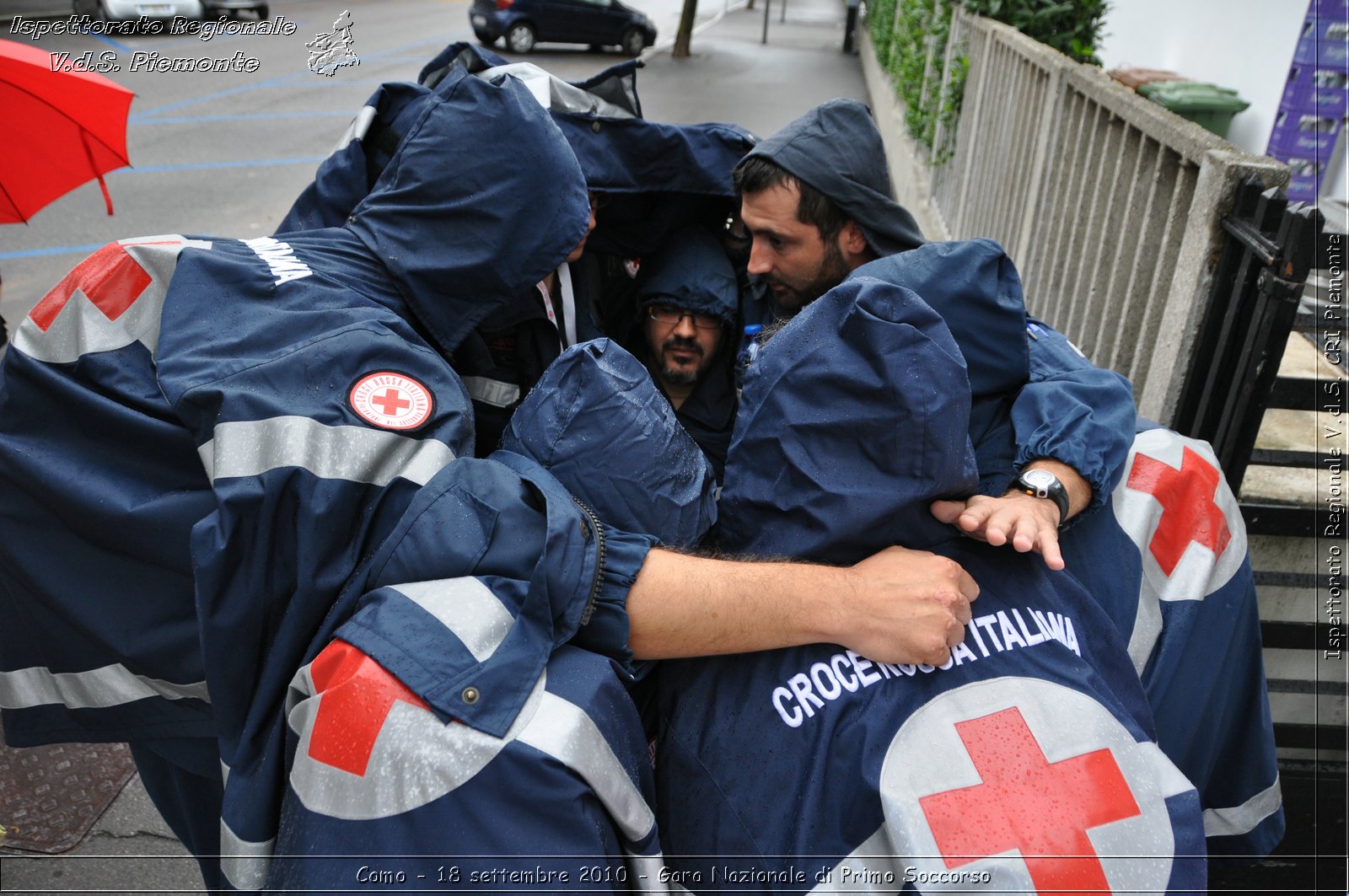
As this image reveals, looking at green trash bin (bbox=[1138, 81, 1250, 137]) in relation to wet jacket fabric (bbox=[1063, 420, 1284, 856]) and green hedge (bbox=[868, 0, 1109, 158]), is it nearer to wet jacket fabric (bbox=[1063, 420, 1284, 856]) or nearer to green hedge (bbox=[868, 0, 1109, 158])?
green hedge (bbox=[868, 0, 1109, 158])

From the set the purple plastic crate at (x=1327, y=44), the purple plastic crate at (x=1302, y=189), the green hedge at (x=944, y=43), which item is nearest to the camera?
the green hedge at (x=944, y=43)

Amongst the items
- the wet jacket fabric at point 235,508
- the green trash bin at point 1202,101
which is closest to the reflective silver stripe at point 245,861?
the wet jacket fabric at point 235,508

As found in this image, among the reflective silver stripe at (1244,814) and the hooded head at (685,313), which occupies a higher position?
the hooded head at (685,313)

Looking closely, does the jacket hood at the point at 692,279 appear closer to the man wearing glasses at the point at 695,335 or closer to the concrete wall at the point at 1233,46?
the man wearing glasses at the point at 695,335

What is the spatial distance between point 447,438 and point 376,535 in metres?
0.20

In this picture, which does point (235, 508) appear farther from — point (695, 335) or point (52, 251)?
point (52, 251)

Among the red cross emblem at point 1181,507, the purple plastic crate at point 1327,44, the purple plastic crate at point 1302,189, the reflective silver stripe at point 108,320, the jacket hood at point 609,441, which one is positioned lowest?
the purple plastic crate at point 1302,189

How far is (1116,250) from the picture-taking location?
3.30m

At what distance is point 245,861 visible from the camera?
1.44 metres

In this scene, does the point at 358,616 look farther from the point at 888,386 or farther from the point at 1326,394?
the point at 1326,394

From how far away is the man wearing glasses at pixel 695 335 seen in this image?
2.73 m

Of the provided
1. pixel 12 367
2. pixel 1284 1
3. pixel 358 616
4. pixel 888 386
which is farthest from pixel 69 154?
pixel 1284 1

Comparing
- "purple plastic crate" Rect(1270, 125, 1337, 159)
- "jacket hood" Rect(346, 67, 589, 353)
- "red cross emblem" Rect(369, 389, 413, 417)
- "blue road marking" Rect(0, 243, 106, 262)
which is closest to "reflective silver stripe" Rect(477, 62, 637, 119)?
"jacket hood" Rect(346, 67, 589, 353)

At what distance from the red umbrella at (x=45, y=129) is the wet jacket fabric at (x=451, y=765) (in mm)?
1833
